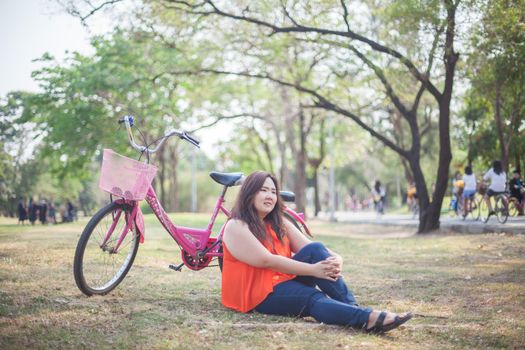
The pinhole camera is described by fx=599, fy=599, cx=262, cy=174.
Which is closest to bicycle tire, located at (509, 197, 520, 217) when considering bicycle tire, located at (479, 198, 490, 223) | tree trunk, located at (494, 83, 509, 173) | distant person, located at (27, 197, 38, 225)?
bicycle tire, located at (479, 198, 490, 223)

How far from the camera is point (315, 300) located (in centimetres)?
432

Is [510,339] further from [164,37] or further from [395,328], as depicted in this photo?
[164,37]

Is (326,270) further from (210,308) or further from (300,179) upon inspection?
(300,179)

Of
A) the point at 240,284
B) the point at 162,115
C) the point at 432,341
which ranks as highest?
the point at 162,115

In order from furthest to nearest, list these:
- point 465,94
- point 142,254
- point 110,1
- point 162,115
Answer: point 162,115 < point 465,94 < point 110,1 < point 142,254

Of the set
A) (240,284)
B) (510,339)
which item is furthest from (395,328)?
(240,284)

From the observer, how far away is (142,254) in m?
9.45

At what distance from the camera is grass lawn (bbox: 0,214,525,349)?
3.92 metres

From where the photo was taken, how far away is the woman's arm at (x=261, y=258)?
14.2 ft

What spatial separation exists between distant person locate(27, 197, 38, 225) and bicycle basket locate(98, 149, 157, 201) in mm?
5866

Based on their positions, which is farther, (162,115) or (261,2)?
(162,115)

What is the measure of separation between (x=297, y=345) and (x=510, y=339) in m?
1.46

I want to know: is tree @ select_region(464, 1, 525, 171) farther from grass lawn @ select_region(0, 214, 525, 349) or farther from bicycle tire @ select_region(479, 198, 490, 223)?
grass lawn @ select_region(0, 214, 525, 349)

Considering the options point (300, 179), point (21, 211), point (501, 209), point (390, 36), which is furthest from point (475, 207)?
point (21, 211)
